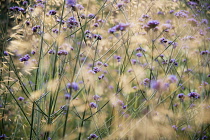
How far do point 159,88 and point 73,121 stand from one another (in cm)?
201

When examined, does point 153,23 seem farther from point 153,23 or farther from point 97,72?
point 97,72

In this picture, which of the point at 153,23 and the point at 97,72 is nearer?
the point at 153,23

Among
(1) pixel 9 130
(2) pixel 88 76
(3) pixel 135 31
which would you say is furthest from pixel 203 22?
(1) pixel 9 130

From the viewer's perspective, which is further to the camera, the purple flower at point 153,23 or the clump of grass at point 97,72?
the purple flower at point 153,23

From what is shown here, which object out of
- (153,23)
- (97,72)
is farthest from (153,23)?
(97,72)

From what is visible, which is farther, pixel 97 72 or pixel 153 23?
pixel 97 72

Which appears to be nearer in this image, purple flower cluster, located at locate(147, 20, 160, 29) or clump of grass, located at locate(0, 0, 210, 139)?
clump of grass, located at locate(0, 0, 210, 139)

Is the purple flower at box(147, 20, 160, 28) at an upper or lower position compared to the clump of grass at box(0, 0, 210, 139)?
upper

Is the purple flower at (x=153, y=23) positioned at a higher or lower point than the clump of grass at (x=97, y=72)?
higher

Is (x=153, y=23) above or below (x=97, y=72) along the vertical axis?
above

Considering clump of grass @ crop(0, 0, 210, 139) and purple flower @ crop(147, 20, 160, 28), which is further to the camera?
purple flower @ crop(147, 20, 160, 28)

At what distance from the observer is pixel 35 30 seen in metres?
1.84

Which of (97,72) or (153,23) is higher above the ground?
(153,23)

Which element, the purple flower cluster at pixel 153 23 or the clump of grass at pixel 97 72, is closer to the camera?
the clump of grass at pixel 97 72
